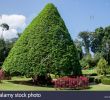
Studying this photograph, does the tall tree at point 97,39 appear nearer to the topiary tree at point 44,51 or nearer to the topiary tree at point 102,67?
the topiary tree at point 102,67

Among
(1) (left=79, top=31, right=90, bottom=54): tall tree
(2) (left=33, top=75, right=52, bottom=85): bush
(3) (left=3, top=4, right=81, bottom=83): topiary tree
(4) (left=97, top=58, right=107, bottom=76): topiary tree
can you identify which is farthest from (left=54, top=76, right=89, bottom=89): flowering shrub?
(1) (left=79, top=31, right=90, bottom=54): tall tree

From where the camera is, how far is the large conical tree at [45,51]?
1455 inches

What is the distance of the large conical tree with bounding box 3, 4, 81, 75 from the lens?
37.0 metres

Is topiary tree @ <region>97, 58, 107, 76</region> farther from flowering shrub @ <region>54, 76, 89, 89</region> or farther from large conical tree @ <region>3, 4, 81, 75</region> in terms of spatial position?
flowering shrub @ <region>54, 76, 89, 89</region>

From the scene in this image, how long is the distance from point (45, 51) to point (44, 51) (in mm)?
109

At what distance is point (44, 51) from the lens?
37281 millimetres

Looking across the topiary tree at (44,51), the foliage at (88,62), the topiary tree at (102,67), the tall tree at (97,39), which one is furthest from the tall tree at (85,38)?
the topiary tree at (44,51)

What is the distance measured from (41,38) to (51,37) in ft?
3.67

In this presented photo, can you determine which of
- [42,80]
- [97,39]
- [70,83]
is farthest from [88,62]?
[70,83]

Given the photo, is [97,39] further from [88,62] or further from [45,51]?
[45,51]

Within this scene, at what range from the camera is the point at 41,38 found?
38.0 metres

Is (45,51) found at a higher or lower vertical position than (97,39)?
lower

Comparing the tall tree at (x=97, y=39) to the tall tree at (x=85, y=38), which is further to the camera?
the tall tree at (x=85, y=38)

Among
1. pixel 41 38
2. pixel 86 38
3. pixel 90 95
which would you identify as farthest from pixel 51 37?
pixel 86 38
